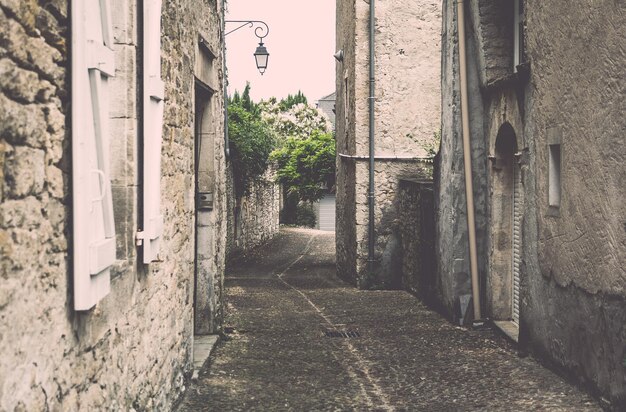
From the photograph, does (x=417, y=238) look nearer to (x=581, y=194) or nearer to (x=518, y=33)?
(x=518, y=33)

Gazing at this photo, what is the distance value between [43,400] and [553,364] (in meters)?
5.27

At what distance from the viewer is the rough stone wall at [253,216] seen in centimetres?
1947

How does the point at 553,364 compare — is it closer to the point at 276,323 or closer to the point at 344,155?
the point at 276,323

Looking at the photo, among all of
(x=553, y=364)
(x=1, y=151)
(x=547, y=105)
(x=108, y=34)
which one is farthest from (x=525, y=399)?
(x=1, y=151)

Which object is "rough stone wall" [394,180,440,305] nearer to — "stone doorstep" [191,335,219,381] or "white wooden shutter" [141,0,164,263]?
"stone doorstep" [191,335,219,381]

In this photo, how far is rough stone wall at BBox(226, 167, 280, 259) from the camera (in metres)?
19.5

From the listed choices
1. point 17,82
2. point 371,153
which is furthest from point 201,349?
point 371,153

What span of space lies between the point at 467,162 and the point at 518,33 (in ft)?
5.22

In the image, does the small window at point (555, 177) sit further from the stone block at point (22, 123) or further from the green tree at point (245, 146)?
the green tree at point (245, 146)

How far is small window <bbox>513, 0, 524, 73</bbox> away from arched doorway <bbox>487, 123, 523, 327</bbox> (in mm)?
903

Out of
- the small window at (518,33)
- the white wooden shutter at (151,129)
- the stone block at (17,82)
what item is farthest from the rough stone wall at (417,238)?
the stone block at (17,82)

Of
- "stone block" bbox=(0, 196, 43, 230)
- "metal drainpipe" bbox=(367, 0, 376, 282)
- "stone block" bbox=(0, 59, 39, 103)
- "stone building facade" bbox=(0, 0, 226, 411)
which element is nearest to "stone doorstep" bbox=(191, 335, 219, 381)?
"stone building facade" bbox=(0, 0, 226, 411)

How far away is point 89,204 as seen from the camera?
127 inches

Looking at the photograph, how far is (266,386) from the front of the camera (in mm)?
6797
